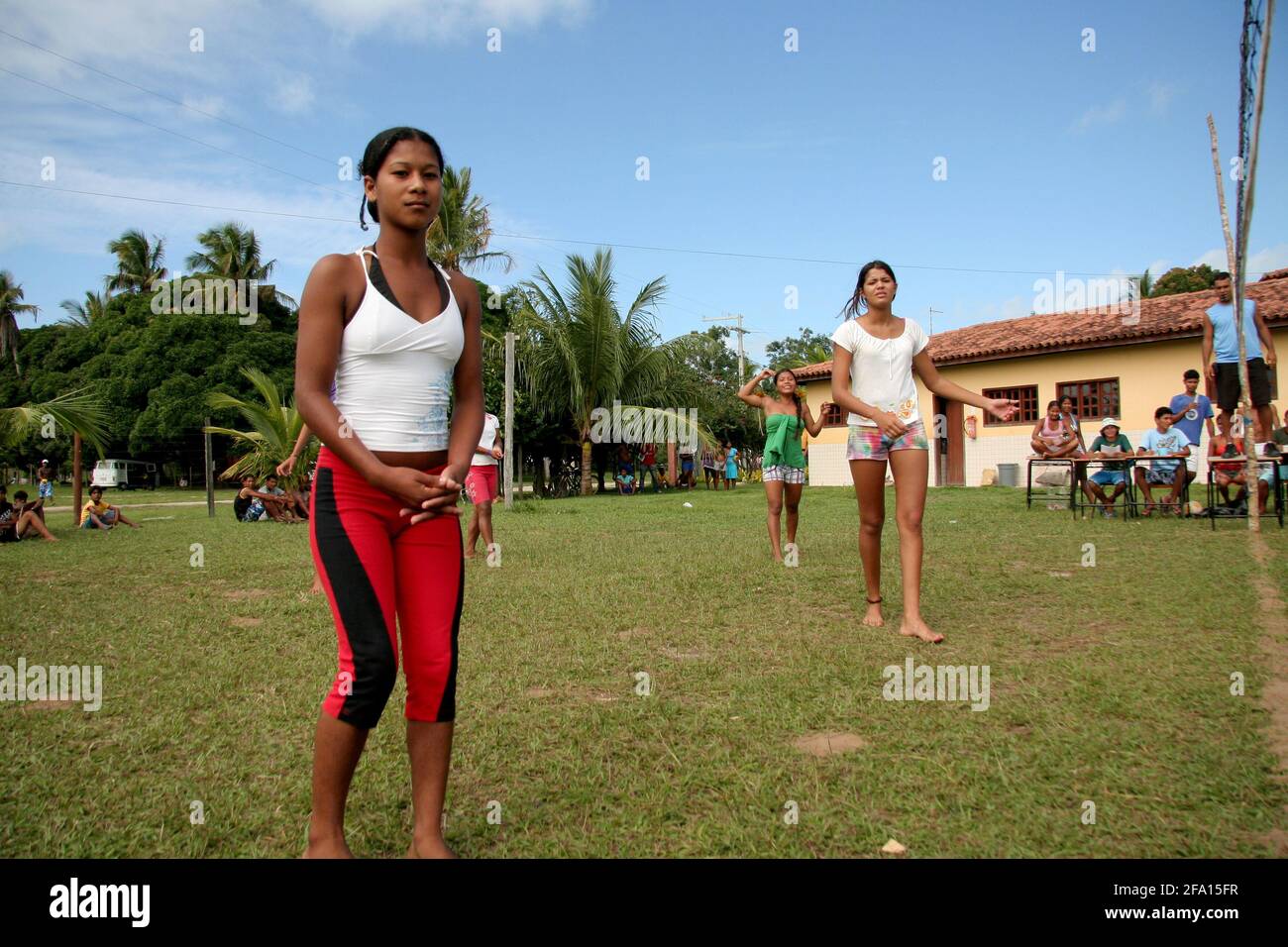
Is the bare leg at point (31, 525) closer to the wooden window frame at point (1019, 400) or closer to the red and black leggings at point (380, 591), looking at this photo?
the red and black leggings at point (380, 591)

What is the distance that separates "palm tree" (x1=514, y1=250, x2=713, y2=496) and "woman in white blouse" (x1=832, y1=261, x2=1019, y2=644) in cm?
2107

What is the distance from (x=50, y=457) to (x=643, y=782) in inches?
2019

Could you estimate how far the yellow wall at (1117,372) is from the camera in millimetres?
21297

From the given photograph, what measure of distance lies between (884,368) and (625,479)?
903 inches

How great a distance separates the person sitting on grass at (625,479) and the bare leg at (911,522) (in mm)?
22801

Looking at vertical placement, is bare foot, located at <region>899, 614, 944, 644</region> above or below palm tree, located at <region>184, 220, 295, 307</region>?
below

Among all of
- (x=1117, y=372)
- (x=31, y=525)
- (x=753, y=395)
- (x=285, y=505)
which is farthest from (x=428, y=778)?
(x=1117, y=372)

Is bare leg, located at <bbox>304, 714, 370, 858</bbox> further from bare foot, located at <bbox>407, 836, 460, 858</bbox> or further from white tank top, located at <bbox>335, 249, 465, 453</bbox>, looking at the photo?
white tank top, located at <bbox>335, 249, 465, 453</bbox>

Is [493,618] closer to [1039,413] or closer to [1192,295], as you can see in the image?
[1039,413]

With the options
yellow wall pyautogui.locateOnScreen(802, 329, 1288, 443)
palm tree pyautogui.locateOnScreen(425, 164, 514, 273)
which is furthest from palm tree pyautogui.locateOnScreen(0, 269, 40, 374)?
yellow wall pyautogui.locateOnScreen(802, 329, 1288, 443)

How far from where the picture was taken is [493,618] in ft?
19.5

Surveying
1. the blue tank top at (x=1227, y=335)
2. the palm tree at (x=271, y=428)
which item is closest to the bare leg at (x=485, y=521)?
the blue tank top at (x=1227, y=335)

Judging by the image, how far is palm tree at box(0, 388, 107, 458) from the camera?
1331cm

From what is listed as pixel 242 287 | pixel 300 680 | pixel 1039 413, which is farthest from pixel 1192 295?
pixel 242 287
